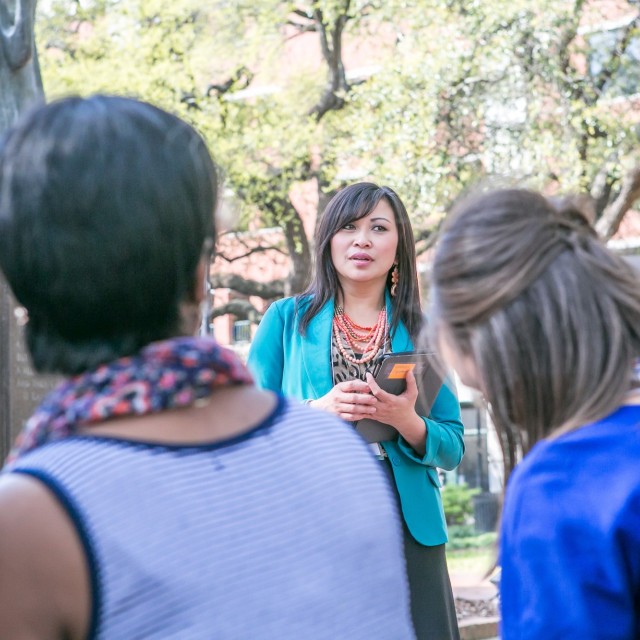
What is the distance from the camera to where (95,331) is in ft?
4.03

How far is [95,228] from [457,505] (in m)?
15.7

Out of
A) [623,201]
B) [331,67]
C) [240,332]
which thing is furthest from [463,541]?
[240,332]

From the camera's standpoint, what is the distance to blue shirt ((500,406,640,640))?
1428 mm

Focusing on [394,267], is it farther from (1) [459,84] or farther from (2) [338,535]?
(1) [459,84]

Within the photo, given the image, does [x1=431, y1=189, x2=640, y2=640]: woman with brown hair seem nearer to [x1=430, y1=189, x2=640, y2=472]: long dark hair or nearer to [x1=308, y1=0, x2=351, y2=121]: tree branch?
[x1=430, y1=189, x2=640, y2=472]: long dark hair

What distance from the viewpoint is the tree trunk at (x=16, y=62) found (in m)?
6.46

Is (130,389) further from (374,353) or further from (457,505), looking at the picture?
(457,505)

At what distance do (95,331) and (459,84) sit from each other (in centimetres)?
1400

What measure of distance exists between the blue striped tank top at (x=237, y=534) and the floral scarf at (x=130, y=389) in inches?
1.1

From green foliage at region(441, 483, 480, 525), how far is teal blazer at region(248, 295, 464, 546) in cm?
1290

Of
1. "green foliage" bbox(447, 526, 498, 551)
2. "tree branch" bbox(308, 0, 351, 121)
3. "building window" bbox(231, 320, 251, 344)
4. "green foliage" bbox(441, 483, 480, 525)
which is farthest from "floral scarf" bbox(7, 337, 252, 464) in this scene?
"building window" bbox(231, 320, 251, 344)

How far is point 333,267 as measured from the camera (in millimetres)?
3830

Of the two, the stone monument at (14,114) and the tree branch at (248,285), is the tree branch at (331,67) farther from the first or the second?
the stone monument at (14,114)

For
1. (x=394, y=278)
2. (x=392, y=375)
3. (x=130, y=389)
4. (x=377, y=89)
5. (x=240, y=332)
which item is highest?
(x=130, y=389)
